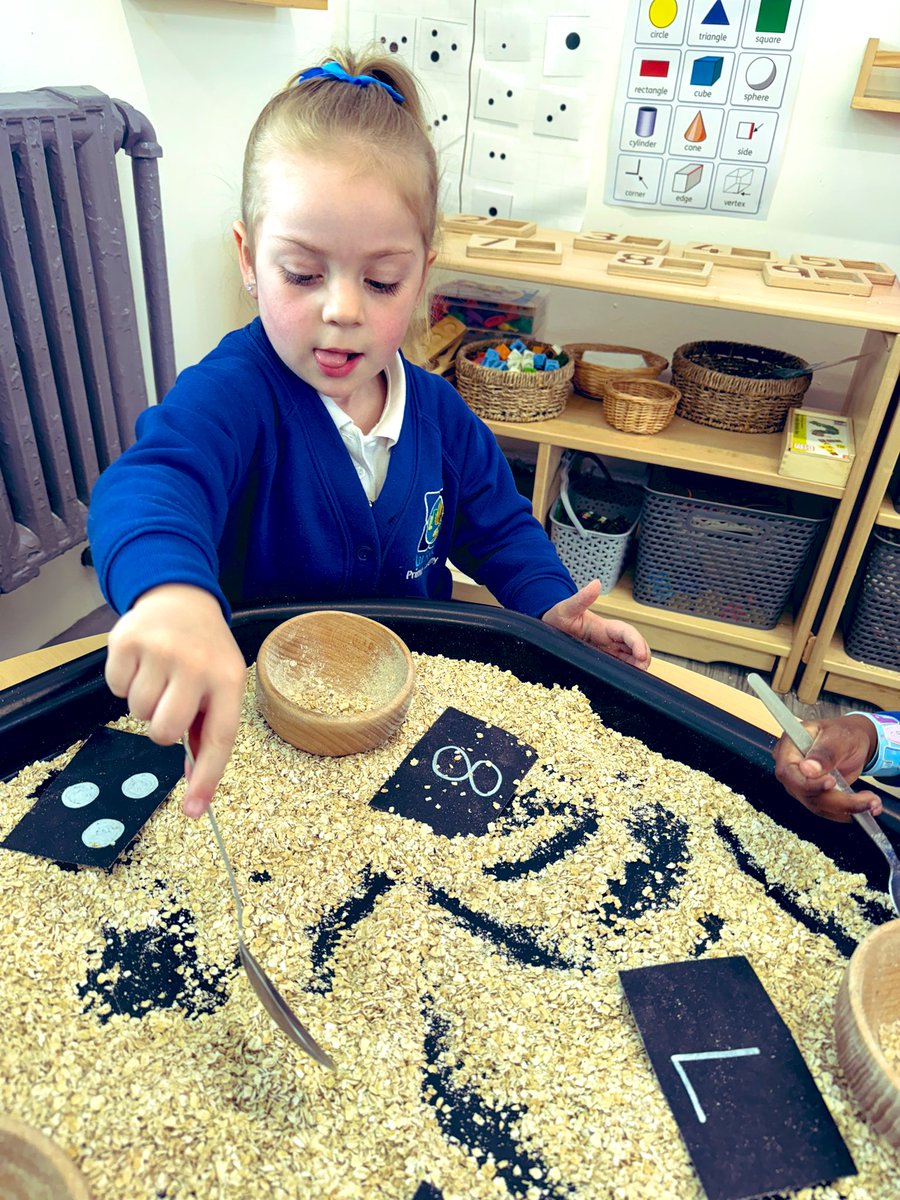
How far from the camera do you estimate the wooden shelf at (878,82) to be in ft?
5.68

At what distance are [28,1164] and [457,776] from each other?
1.41ft

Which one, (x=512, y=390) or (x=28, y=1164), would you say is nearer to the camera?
(x=28, y=1164)

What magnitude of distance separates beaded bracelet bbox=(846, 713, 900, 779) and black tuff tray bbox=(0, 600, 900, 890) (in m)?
0.09

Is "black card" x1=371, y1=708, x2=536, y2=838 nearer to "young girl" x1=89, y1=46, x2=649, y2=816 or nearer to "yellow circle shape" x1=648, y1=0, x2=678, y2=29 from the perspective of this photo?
"young girl" x1=89, y1=46, x2=649, y2=816

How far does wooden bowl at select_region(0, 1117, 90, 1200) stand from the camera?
0.44 m

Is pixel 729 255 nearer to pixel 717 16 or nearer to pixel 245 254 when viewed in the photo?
pixel 717 16

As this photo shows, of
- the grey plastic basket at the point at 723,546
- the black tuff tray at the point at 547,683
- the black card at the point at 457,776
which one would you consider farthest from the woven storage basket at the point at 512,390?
the black card at the point at 457,776

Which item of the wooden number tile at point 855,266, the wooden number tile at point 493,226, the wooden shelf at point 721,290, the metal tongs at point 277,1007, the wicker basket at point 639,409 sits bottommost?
the wicker basket at point 639,409

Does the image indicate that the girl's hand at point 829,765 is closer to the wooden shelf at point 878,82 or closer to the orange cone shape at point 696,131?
the wooden shelf at point 878,82

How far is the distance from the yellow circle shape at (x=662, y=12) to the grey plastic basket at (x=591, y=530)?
3.19 ft

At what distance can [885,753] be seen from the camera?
2.56ft

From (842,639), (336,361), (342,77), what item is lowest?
(842,639)

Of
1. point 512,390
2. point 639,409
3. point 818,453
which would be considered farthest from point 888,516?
point 512,390

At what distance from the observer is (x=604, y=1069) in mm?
562
